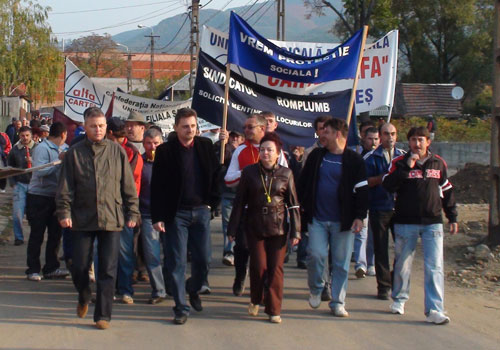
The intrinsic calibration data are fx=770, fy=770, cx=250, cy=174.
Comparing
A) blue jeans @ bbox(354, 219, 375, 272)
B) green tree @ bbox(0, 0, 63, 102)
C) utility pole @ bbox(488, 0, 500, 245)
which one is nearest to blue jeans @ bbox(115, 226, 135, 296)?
blue jeans @ bbox(354, 219, 375, 272)

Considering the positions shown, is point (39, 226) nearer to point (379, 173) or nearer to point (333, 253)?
point (333, 253)

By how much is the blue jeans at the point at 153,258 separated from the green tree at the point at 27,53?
39747mm

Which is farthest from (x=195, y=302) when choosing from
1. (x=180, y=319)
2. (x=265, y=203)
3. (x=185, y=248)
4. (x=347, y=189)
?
(x=347, y=189)

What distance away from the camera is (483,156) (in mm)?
34250

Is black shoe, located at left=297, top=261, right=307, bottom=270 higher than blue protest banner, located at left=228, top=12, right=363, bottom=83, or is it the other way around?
blue protest banner, located at left=228, top=12, right=363, bottom=83

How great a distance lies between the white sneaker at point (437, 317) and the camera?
24.3 ft

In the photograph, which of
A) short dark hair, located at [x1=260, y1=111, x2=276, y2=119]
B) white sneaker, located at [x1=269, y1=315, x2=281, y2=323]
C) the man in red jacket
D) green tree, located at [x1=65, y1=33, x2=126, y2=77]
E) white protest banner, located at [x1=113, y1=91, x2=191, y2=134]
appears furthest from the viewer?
green tree, located at [x1=65, y1=33, x2=126, y2=77]

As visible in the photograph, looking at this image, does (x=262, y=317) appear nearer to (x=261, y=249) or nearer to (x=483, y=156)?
(x=261, y=249)

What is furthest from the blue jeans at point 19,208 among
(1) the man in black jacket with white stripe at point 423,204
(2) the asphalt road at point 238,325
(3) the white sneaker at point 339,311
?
(1) the man in black jacket with white stripe at point 423,204

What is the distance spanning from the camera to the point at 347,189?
770 centimetres

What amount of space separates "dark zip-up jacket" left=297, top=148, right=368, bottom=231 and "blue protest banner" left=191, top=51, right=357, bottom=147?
1935 millimetres

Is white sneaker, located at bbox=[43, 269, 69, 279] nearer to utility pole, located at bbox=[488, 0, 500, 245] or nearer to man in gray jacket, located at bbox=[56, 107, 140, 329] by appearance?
man in gray jacket, located at bbox=[56, 107, 140, 329]

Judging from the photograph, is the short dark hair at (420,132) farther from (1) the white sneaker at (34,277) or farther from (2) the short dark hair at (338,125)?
(1) the white sneaker at (34,277)

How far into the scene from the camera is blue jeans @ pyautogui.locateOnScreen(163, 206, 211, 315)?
291 inches
